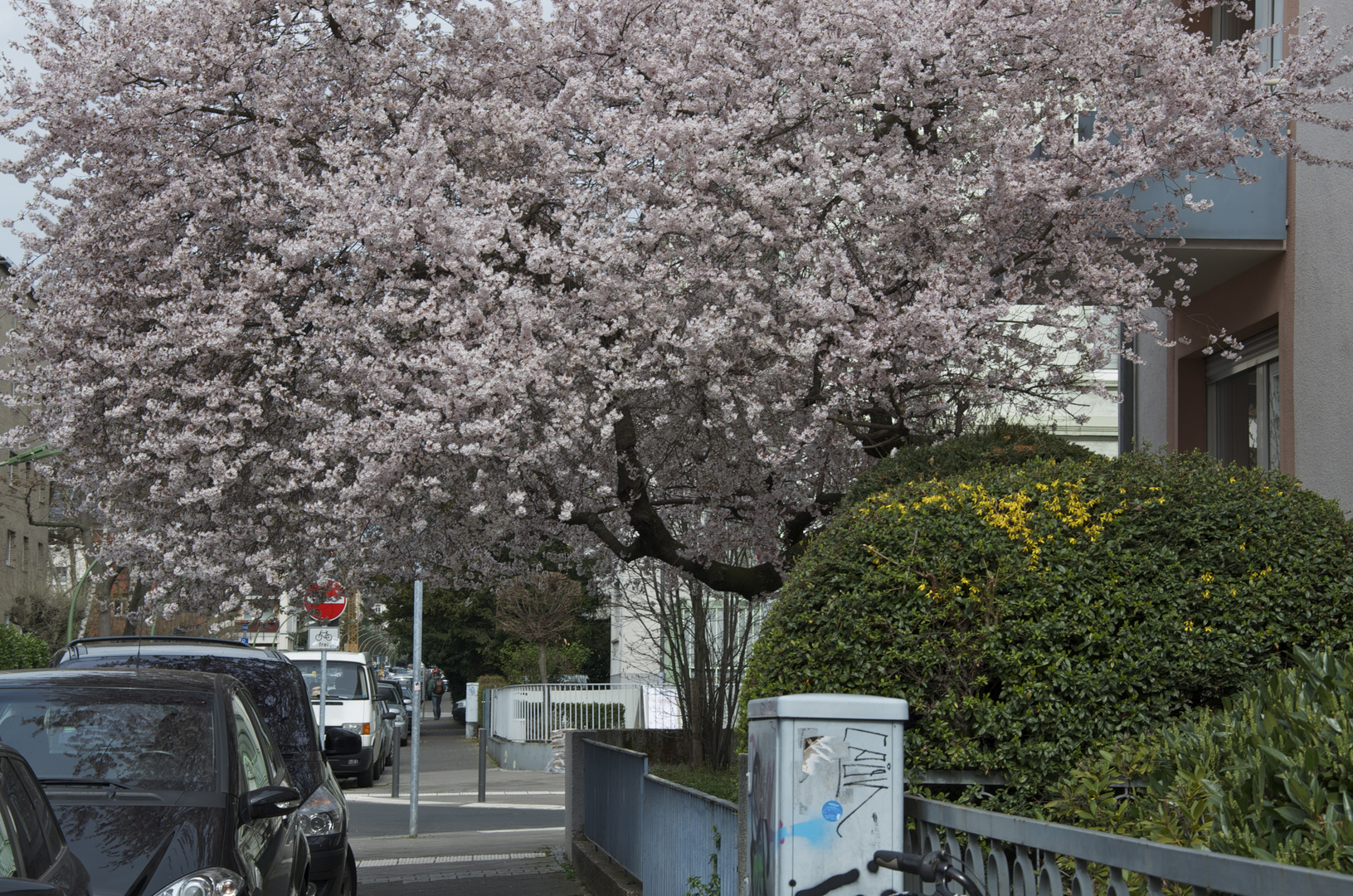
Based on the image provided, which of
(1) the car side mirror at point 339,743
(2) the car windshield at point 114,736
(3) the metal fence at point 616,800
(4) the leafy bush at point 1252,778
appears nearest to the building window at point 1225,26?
(3) the metal fence at point 616,800

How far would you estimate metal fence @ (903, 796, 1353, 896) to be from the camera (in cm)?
269

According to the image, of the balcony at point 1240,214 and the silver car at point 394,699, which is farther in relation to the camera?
the silver car at point 394,699

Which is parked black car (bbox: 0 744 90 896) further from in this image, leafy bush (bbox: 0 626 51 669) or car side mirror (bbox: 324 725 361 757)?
leafy bush (bbox: 0 626 51 669)

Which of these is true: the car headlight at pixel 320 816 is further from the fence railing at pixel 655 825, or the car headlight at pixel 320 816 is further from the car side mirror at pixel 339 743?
the fence railing at pixel 655 825

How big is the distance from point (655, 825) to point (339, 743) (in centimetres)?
230

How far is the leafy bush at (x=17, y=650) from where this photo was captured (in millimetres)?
28875

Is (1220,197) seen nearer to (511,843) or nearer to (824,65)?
(824,65)

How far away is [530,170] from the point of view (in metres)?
9.66

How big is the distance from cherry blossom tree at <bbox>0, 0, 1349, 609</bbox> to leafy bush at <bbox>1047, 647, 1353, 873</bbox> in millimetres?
3994

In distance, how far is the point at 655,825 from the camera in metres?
8.47

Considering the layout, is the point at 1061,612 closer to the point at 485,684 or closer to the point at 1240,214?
the point at 1240,214

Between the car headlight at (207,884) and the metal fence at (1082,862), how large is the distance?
8.26ft

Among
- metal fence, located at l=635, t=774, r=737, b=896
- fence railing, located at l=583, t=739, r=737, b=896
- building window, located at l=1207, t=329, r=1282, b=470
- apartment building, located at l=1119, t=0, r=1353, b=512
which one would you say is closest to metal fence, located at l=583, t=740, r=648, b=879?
fence railing, located at l=583, t=739, r=737, b=896

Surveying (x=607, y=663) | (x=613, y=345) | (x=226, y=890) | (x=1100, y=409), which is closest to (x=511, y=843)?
(x=613, y=345)
